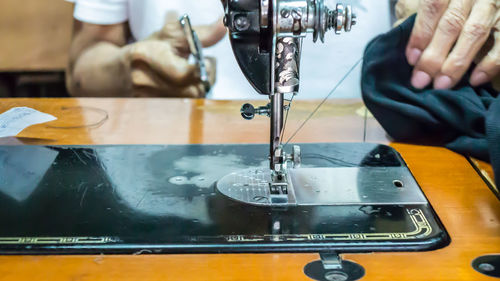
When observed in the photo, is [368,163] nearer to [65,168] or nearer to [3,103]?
[65,168]

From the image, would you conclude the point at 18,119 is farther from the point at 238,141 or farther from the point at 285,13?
the point at 285,13

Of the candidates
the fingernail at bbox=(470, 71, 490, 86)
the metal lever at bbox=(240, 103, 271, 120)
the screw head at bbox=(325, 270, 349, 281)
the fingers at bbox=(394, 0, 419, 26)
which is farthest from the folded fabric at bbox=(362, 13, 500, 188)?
the screw head at bbox=(325, 270, 349, 281)

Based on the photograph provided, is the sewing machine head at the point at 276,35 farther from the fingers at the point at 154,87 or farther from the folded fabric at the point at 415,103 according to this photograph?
the fingers at the point at 154,87

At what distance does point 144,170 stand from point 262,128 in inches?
12.9

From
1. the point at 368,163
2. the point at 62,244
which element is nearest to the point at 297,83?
the point at 368,163

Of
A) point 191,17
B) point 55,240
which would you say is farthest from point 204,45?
point 55,240

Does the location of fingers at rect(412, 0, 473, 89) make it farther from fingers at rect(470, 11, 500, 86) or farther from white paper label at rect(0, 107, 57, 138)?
white paper label at rect(0, 107, 57, 138)

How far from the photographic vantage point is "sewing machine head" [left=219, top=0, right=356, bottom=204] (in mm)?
841

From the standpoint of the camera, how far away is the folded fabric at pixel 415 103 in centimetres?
115

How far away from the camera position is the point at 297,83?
0.91 m

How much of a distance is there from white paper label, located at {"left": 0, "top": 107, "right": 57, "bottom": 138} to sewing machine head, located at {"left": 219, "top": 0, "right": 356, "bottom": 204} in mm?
488

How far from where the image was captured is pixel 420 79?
1225mm

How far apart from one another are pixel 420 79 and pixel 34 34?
1636 mm

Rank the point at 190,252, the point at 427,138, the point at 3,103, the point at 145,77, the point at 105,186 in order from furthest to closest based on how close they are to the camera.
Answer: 1. the point at 145,77
2. the point at 3,103
3. the point at 427,138
4. the point at 105,186
5. the point at 190,252
